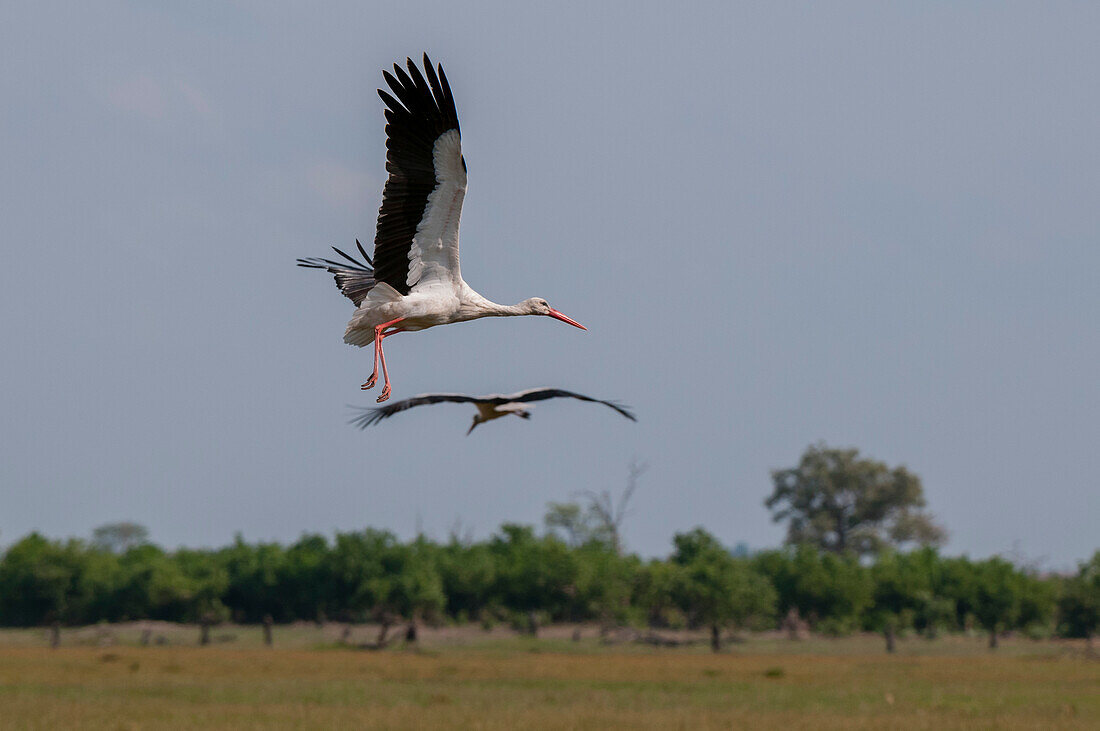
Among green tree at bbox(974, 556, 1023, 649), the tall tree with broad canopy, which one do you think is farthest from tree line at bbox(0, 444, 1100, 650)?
the tall tree with broad canopy

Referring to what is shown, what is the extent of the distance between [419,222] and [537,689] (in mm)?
36804

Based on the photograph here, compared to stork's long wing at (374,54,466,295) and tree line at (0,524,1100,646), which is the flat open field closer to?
tree line at (0,524,1100,646)

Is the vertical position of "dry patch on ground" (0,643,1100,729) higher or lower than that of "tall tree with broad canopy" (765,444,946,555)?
lower

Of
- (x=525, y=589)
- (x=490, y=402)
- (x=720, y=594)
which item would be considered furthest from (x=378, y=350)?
(x=525, y=589)

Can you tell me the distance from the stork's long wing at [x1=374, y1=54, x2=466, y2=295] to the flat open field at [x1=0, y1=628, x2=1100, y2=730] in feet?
80.7

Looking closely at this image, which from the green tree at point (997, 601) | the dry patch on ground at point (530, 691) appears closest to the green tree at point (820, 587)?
the green tree at point (997, 601)

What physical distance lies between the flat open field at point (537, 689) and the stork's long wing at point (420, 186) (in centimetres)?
2459

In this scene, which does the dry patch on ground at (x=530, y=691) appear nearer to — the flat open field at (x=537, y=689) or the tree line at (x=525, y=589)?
the flat open field at (x=537, y=689)

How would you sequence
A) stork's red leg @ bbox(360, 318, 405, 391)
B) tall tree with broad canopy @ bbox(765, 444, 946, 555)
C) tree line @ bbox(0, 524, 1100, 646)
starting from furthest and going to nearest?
tall tree with broad canopy @ bbox(765, 444, 946, 555), tree line @ bbox(0, 524, 1100, 646), stork's red leg @ bbox(360, 318, 405, 391)

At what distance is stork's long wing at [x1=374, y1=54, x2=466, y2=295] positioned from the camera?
34.2 feet

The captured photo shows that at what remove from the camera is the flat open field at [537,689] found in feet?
115

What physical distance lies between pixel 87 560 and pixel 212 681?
124 feet

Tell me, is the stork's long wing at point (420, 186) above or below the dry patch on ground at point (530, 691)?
above

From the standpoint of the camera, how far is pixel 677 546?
8156 cm
